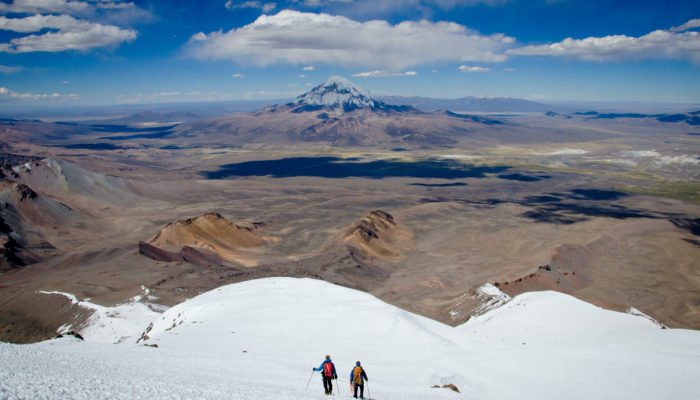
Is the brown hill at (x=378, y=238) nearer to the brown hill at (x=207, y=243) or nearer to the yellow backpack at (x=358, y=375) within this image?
the brown hill at (x=207, y=243)

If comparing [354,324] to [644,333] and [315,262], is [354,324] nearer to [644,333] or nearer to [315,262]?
[644,333]

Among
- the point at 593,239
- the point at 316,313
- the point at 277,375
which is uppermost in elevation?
the point at 277,375

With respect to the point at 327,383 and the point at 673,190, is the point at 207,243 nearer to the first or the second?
the point at 327,383

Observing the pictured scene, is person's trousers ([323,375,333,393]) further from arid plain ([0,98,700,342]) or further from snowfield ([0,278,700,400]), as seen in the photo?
arid plain ([0,98,700,342])

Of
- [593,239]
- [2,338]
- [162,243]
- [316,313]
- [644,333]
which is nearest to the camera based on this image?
[644,333]

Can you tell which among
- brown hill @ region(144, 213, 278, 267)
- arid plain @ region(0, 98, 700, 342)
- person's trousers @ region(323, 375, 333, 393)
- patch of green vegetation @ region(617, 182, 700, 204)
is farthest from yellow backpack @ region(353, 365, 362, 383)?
patch of green vegetation @ region(617, 182, 700, 204)

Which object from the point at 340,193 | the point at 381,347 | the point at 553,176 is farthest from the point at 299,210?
the point at 553,176
